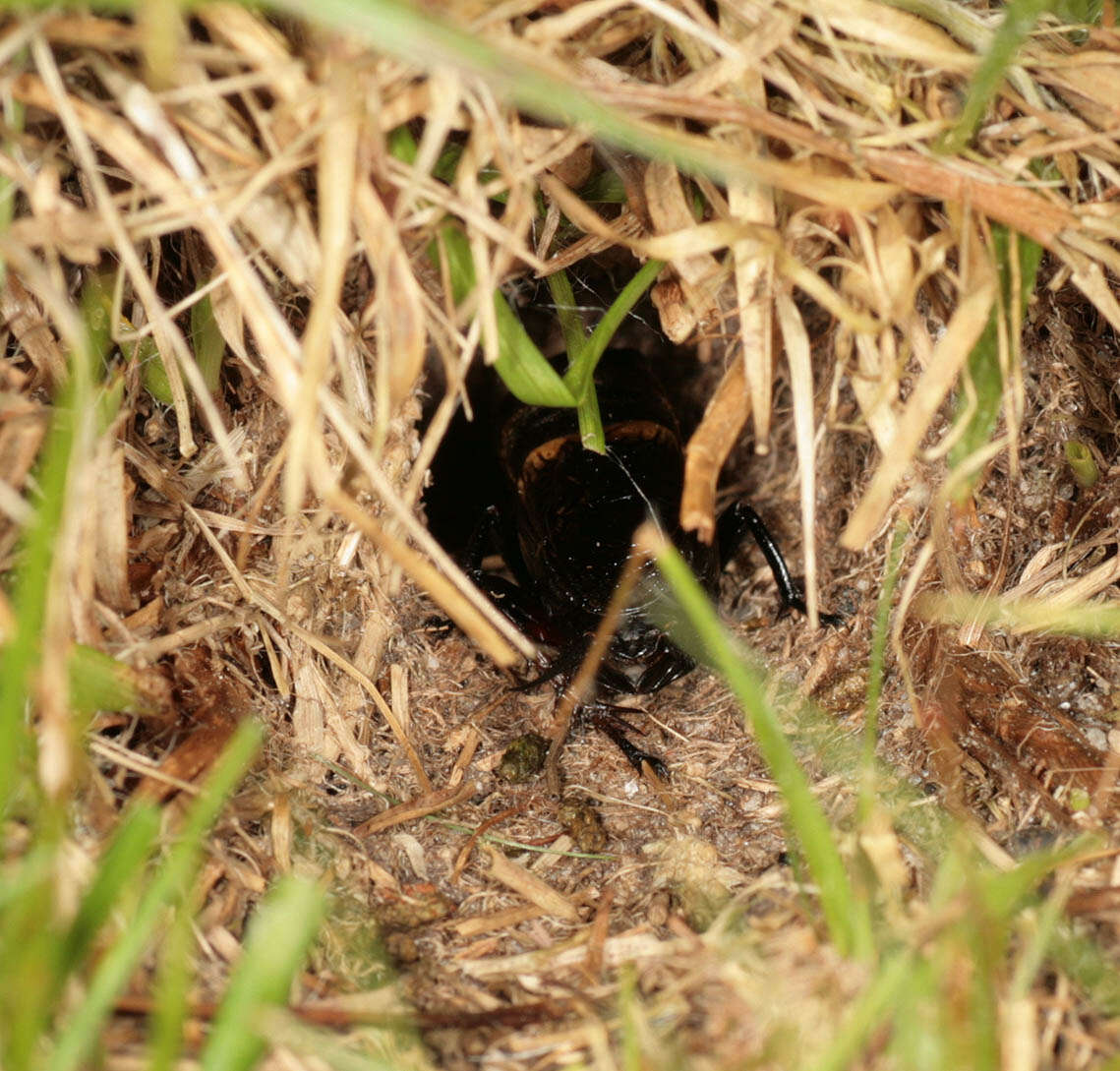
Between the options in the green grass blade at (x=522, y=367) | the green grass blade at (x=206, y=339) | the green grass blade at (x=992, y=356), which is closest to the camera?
the green grass blade at (x=992, y=356)

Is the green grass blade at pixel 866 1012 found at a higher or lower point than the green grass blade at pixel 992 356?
lower

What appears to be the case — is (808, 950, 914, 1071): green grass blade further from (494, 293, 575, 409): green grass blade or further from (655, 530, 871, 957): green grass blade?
(494, 293, 575, 409): green grass blade

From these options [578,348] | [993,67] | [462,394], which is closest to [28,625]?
[462,394]

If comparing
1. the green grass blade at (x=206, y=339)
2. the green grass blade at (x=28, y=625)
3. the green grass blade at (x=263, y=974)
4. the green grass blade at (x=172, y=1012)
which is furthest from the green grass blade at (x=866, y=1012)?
the green grass blade at (x=206, y=339)

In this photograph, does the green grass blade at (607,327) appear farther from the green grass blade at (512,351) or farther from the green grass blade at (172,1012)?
the green grass blade at (172,1012)

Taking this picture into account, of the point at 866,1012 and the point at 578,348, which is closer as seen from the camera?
the point at 866,1012

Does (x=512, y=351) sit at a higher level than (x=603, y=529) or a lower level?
higher

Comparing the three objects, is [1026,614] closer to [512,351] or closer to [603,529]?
[603,529]

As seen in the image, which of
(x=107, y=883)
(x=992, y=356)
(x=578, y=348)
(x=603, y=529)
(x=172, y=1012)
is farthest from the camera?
(x=603, y=529)
